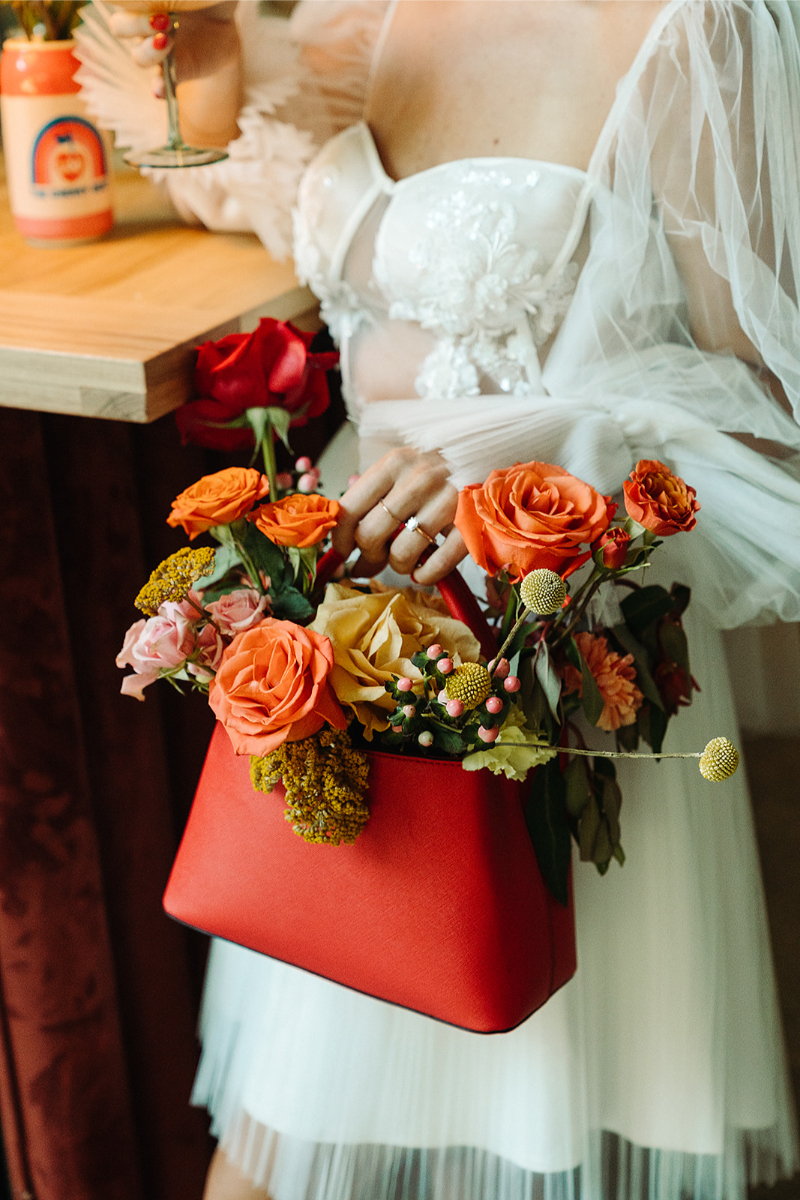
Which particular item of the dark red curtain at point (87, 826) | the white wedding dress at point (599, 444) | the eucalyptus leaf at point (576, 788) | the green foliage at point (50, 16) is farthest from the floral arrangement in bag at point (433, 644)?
the green foliage at point (50, 16)

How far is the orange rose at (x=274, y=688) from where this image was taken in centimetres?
57

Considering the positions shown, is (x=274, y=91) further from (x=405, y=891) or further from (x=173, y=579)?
(x=405, y=891)

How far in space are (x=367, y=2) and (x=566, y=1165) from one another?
1.02 m

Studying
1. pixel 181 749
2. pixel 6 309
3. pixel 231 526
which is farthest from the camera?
pixel 181 749

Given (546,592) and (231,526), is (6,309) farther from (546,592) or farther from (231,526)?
(546,592)

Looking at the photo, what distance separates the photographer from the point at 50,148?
0.92m

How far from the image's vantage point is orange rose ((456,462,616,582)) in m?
0.58

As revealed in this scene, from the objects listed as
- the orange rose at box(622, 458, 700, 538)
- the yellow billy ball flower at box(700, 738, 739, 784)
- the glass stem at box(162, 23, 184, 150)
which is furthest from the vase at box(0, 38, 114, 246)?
the yellow billy ball flower at box(700, 738, 739, 784)

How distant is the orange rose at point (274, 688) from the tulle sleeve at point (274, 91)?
505 mm

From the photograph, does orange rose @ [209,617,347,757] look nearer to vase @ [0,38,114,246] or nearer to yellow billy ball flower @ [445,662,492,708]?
yellow billy ball flower @ [445,662,492,708]

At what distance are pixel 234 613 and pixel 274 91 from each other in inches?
20.8

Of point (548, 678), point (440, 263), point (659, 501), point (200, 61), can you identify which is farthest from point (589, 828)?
point (200, 61)

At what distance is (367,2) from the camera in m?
0.86

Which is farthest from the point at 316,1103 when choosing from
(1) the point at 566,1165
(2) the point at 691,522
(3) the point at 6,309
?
(3) the point at 6,309
